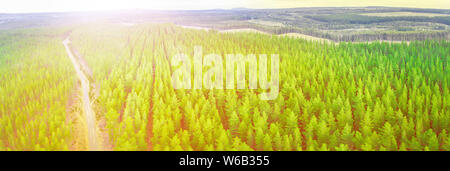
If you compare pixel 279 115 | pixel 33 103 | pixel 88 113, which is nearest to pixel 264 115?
pixel 279 115

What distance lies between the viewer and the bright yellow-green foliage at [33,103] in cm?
575

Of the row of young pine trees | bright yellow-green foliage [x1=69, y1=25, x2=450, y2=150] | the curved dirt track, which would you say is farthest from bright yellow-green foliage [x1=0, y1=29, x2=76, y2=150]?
bright yellow-green foliage [x1=69, y1=25, x2=450, y2=150]

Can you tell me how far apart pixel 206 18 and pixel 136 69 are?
19.2 m

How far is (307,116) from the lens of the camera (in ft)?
23.2

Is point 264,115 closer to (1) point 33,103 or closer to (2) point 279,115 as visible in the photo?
(2) point 279,115

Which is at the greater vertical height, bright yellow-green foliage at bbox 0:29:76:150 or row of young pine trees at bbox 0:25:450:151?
bright yellow-green foliage at bbox 0:29:76:150

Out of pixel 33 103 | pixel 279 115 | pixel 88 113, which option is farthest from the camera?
pixel 88 113

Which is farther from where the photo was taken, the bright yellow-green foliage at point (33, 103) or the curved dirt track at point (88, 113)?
the curved dirt track at point (88, 113)

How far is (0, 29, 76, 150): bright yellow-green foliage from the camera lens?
5750 millimetres

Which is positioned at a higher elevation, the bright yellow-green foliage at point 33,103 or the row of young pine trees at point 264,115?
the bright yellow-green foliage at point 33,103

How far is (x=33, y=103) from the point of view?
672 centimetres

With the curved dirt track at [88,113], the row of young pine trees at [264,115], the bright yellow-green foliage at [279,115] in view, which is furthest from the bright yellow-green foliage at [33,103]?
the bright yellow-green foliage at [279,115]

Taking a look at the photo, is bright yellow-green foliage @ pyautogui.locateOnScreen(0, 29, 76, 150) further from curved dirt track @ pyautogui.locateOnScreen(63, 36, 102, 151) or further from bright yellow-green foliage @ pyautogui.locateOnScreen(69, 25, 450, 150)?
bright yellow-green foliage @ pyautogui.locateOnScreen(69, 25, 450, 150)

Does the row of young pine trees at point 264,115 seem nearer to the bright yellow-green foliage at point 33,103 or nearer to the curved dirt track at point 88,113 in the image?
the bright yellow-green foliage at point 33,103
